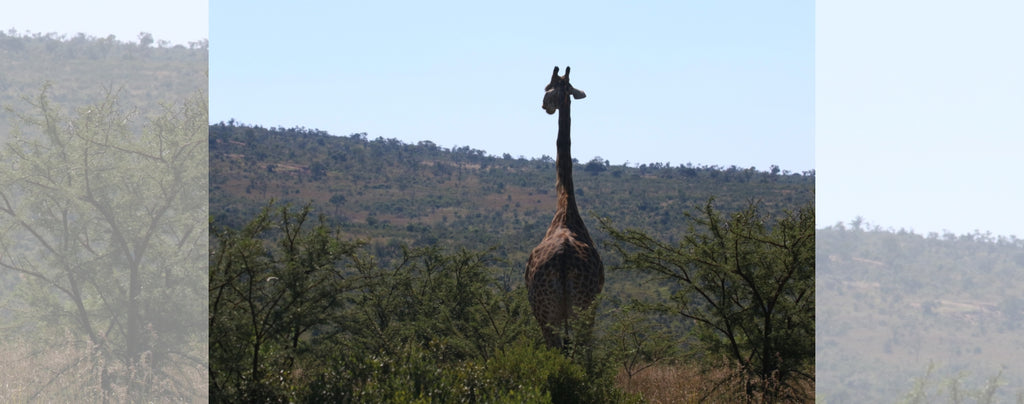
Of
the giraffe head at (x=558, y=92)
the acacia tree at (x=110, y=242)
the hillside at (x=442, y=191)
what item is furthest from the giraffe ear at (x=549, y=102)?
the hillside at (x=442, y=191)

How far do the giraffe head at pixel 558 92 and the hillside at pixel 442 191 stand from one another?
24794 mm

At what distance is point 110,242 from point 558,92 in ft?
20.9

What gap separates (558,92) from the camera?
13180mm

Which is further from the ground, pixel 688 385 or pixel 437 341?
pixel 437 341

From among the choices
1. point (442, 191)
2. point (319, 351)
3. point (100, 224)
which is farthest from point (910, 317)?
point (442, 191)

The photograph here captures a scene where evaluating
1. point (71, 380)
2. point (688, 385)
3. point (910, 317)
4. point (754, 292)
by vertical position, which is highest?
point (910, 317)

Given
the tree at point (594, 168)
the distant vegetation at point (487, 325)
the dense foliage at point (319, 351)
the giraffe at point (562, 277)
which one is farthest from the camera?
the tree at point (594, 168)

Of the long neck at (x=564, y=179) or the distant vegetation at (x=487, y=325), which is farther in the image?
the long neck at (x=564, y=179)

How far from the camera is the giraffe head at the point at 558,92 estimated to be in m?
13.2

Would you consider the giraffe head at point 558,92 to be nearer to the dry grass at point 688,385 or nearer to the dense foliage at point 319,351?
the dense foliage at point 319,351

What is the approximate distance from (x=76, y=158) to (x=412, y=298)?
674 cm

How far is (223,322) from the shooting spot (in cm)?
956

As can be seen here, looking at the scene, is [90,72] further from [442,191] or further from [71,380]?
[442,191]

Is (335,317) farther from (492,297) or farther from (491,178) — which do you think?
(491,178)
